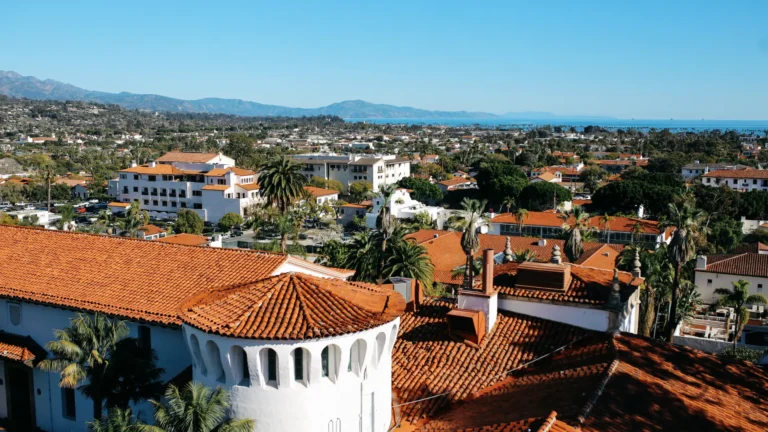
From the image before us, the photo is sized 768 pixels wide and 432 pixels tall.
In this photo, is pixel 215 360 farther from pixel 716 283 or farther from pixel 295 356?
pixel 716 283

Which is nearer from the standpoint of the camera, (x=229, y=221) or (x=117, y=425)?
(x=117, y=425)

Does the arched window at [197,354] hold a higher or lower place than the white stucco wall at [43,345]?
higher

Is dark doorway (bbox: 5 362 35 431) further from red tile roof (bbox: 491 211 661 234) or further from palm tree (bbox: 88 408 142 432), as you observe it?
red tile roof (bbox: 491 211 661 234)

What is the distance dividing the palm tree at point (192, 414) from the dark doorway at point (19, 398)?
12004 mm

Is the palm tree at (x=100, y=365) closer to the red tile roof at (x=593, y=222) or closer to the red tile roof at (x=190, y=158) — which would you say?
the red tile roof at (x=593, y=222)

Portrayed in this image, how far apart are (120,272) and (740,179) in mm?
128040

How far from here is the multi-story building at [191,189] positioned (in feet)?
347

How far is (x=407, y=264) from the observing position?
3656 cm

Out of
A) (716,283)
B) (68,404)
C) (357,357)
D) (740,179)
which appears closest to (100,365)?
(68,404)

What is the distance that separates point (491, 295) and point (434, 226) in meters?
66.7

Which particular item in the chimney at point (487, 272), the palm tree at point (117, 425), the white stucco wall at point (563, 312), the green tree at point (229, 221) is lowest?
the green tree at point (229, 221)

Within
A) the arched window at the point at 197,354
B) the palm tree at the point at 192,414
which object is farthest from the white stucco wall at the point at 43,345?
the palm tree at the point at 192,414

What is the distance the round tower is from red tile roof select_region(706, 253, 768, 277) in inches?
1884

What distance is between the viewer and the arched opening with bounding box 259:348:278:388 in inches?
564
